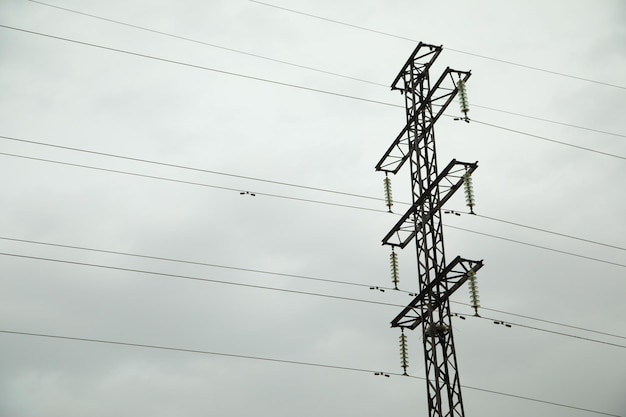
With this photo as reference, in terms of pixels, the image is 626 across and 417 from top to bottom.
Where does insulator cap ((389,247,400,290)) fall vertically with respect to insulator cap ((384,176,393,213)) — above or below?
below

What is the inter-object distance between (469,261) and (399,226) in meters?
3.76

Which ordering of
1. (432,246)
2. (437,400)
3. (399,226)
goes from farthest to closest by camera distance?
(399,226), (432,246), (437,400)

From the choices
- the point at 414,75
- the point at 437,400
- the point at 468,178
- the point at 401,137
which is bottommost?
the point at 437,400

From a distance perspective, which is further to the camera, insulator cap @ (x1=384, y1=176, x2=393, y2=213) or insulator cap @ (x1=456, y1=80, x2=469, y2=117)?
insulator cap @ (x1=384, y1=176, x2=393, y2=213)

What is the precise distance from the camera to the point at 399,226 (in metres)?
27.7

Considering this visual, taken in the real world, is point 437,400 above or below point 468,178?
below

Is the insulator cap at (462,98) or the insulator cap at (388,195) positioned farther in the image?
the insulator cap at (388,195)

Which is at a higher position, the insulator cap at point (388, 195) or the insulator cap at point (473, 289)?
the insulator cap at point (388, 195)

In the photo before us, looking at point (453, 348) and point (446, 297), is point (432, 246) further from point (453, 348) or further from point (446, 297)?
point (453, 348)

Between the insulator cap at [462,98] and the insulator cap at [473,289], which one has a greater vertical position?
the insulator cap at [462,98]

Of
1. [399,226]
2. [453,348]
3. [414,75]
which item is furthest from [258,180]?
[453,348]

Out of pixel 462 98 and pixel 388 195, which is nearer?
pixel 462 98

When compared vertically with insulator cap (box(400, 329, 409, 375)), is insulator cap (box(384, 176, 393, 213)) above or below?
above

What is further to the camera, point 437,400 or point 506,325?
point 506,325
